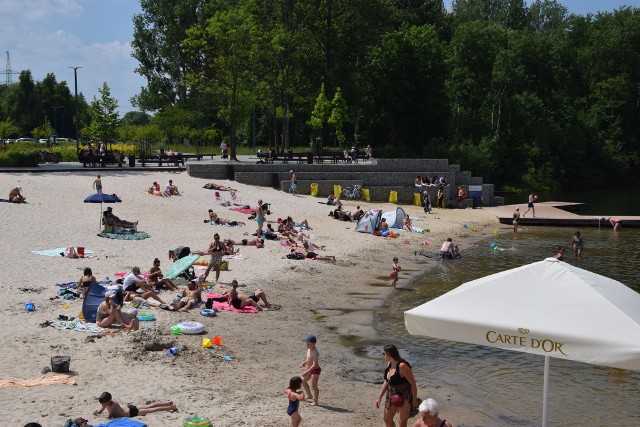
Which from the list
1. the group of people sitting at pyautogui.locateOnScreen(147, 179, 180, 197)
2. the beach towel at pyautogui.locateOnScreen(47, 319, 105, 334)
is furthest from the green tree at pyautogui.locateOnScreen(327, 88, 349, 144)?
the beach towel at pyautogui.locateOnScreen(47, 319, 105, 334)

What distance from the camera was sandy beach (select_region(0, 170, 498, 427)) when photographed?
37.2ft

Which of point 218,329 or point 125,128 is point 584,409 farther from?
point 125,128

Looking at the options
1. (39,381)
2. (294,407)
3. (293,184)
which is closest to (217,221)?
(293,184)

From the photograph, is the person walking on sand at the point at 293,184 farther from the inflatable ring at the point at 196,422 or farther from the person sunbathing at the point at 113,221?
the inflatable ring at the point at 196,422

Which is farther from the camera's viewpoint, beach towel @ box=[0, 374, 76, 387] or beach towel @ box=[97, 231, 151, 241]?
beach towel @ box=[97, 231, 151, 241]

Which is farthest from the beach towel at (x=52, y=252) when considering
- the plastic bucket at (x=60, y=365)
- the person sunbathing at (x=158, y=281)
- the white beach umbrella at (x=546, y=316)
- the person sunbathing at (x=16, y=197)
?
the white beach umbrella at (x=546, y=316)

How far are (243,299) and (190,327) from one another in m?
2.75

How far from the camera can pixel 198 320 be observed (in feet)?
52.9

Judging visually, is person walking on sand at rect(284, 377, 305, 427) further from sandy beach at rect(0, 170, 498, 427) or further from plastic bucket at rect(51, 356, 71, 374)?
plastic bucket at rect(51, 356, 71, 374)

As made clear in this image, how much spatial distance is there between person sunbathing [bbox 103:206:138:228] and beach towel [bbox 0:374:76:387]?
13156 millimetres

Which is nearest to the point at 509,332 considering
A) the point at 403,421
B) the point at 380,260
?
the point at 403,421

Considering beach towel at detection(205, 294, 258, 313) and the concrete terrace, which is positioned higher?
the concrete terrace

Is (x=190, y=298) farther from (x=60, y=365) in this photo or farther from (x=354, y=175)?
(x=354, y=175)

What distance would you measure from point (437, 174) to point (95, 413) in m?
35.0
